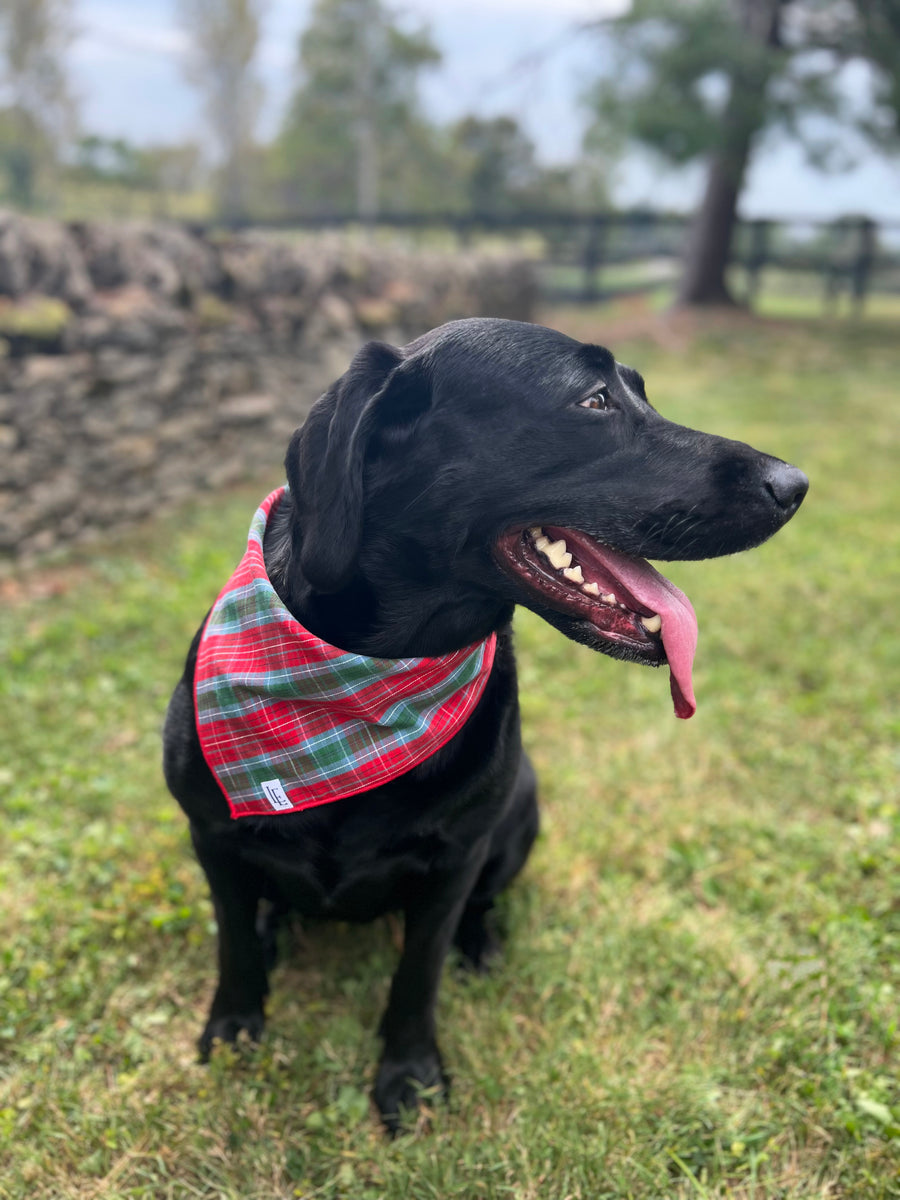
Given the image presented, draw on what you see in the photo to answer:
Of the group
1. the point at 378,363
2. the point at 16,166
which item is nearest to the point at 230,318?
the point at 378,363

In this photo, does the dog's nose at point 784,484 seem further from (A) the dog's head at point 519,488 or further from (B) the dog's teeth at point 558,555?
(B) the dog's teeth at point 558,555

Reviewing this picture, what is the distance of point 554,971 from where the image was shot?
2.28 m

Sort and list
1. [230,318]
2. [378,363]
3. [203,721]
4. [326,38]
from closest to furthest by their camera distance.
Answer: [378,363] → [203,721] → [230,318] → [326,38]

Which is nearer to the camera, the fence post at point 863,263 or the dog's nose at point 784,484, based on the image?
the dog's nose at point 784,484

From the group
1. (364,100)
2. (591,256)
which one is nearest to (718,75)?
(591,256)

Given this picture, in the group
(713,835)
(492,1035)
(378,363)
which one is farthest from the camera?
(713,835)

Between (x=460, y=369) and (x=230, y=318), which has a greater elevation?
(x=460, y=369)

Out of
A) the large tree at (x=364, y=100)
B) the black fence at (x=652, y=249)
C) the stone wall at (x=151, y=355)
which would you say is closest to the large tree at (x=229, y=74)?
the large tree at (x=364, y=100)

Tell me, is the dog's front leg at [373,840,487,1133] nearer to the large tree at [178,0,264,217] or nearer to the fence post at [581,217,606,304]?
the fence post at [581,217,606,304]

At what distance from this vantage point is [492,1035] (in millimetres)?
2119

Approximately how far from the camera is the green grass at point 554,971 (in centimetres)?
180

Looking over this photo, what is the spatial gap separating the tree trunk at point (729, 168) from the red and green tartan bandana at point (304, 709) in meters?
12.7

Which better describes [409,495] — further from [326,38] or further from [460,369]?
[326,38]

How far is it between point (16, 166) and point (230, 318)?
121 feet
